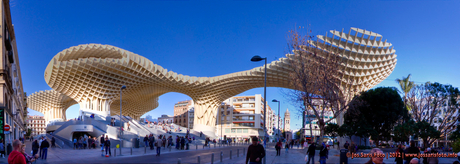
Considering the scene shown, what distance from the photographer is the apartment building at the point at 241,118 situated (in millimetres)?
93125

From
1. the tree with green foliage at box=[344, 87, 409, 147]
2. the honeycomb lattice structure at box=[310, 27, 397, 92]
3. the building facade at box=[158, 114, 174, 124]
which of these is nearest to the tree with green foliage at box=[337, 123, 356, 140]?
the tree with green foliage at box=[344, 87, 409, 147]

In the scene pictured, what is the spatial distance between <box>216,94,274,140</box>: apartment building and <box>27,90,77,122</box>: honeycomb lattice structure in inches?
1636

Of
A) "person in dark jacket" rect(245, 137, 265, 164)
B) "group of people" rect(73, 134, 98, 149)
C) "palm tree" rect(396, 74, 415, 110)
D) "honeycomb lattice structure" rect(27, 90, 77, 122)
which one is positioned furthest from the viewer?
"honeycomb lattice structure" rect(27, 90, 77, 122)

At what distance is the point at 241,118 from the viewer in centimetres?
9788

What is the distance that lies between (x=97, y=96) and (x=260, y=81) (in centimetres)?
2801

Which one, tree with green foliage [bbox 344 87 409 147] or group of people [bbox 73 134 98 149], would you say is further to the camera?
tree with green foliage [bbox 344 87 409 147]

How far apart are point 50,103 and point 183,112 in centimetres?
5012

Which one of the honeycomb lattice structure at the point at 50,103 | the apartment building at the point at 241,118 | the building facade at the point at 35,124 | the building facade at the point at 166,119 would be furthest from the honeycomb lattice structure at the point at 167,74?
the building facade at the point at 35,124

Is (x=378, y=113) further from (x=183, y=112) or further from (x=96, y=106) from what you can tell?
(x=183, y=112)

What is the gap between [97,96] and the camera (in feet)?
174

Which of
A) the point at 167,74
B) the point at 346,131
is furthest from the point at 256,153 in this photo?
the point at 167,74

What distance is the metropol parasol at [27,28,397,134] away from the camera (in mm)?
38531

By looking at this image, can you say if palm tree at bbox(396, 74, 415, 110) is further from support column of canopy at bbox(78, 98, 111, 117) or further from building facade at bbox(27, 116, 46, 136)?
building facade at bbox(27, 116, 46, 136)

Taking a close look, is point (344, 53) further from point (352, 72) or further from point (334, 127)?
point (334, 127)
